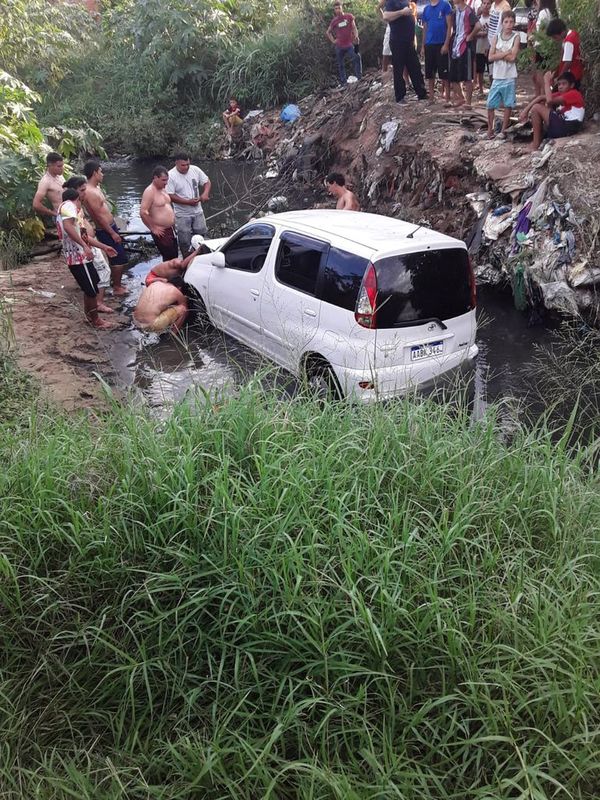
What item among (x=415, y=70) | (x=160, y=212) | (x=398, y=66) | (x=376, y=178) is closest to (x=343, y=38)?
(x=398, y=66)

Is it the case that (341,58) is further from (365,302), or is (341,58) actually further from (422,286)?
(365,302)

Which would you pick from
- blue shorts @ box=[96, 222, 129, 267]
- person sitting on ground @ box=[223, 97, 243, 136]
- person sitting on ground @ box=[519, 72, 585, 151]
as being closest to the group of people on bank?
person sitting on ground @ box=[519, 72, 585, 151]

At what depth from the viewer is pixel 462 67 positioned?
1320 cm

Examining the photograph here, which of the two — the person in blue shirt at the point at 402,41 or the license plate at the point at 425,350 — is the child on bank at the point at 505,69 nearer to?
the person in blue shirt at the point at 402,41

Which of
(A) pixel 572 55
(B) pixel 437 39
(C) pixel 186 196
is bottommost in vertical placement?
(C) pixel 186 196

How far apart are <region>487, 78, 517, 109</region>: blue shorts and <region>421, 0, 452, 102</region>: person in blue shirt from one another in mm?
2464

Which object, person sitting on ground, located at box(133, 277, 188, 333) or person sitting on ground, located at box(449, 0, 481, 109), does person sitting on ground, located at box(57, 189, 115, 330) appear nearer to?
person sitting on ground, located at box(133, 277, 188, 333)

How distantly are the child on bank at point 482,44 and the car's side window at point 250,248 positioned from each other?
26.6ft

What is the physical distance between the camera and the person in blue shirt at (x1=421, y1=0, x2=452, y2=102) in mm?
13281

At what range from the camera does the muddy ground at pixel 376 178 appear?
792cm

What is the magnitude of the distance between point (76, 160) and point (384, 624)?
23440mm

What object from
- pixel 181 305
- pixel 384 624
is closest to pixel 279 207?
pixel 181 305

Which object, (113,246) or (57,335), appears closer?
(57,335)

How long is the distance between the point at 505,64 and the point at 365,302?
754 cm
